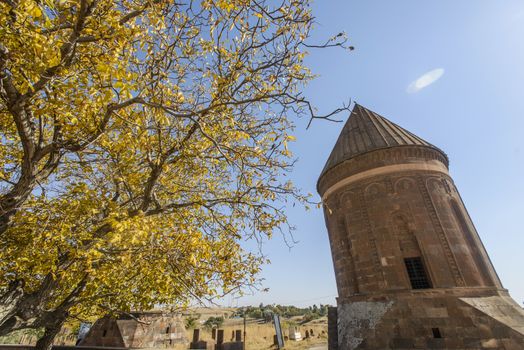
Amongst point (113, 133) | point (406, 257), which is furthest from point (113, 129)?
point (406, 257)

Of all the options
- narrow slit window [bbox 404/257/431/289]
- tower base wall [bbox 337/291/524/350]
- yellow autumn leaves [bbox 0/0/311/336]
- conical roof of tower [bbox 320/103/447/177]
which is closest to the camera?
yellow autumn leaves [bbox 0/0/311/336]

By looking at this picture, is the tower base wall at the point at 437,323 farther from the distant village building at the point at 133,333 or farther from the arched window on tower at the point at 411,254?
the distant village building at the point at 133,333

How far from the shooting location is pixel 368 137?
1543 cm

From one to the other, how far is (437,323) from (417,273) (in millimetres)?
2043

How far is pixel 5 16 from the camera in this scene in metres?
3.26

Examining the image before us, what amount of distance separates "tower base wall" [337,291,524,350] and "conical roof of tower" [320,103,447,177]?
738 cm

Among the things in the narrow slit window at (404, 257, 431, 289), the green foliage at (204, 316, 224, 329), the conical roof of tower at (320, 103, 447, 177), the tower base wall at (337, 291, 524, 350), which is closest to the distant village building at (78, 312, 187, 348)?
the tower base wall at (337, 291, 524, 350)

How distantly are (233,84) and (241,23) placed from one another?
3.74ft

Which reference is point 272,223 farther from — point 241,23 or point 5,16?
point 5,16

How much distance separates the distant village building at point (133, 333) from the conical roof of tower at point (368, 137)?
1483 cm

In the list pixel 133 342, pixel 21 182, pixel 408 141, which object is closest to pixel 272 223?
pixel 21 182

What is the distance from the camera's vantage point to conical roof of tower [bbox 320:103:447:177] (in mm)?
14375

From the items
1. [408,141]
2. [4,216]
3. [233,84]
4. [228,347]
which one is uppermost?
[408,141]

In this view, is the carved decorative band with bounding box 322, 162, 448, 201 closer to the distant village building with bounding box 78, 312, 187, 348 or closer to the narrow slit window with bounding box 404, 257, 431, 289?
the narrow slit window with bounding box 404, 257, 431, 289
